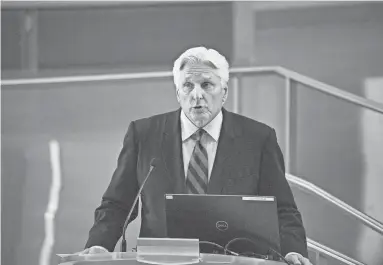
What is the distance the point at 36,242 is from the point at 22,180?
37cm

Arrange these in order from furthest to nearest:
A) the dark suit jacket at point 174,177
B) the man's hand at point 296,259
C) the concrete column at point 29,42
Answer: the concrete column at point 29,42
the dark suit jacket at point 174,177
the man's hand at point 296,259

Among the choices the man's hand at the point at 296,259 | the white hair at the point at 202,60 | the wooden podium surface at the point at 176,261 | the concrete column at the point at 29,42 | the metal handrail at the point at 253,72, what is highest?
the concrete column at the point at 29,42

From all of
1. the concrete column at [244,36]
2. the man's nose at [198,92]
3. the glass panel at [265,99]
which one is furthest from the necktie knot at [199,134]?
the concrete column at [244,36]

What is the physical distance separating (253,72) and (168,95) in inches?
20.0

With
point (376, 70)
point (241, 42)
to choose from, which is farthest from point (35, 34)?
point (376, 70)

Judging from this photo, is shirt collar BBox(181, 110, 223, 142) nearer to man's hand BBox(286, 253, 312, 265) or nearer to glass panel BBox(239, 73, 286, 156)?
man's hand BBox(286, 253, 312, 265)

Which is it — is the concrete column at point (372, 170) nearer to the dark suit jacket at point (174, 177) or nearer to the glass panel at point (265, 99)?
the glass panel at point (265, 99)

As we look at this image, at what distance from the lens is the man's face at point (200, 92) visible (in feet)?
8.25

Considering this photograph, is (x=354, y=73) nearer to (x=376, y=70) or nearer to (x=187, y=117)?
(x=376, y=70)

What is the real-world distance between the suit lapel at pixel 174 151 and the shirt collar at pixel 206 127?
0.07 feet

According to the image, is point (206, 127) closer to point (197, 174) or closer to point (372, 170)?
point (197, 174)

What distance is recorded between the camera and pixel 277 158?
258 centimetres

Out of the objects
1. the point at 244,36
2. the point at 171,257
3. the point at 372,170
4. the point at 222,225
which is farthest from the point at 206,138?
the point at 372,170

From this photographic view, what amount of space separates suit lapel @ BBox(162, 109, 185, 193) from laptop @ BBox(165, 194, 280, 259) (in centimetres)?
44
